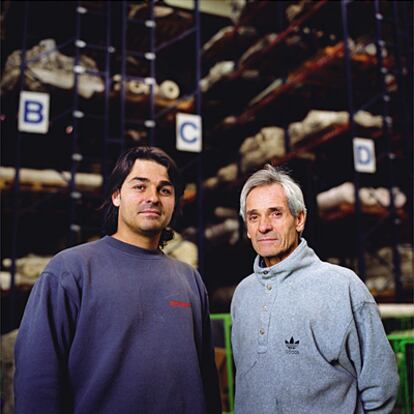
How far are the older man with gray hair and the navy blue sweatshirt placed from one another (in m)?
0.23

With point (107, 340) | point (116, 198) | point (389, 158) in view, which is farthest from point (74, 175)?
point (107, 340)

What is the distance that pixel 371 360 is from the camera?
1612 mm

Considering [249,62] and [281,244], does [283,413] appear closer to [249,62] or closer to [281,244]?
[281,244]

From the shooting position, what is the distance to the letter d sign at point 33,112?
18.8ft

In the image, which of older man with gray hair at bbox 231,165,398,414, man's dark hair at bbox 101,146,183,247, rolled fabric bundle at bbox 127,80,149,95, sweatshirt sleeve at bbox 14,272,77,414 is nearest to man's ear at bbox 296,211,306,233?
older man with gray hair at bbox 231,165,398,414

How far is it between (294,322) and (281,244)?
0.97ft

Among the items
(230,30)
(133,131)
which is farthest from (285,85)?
(133,131)

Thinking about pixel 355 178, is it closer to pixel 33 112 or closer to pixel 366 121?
pixel 366 121

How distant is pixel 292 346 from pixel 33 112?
196 inches

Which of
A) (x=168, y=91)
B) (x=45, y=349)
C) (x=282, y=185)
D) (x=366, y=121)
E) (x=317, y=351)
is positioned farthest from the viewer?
(x=168, y=91)

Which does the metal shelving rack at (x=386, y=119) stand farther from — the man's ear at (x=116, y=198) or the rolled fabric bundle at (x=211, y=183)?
the man's ear at (x=116, y=198)

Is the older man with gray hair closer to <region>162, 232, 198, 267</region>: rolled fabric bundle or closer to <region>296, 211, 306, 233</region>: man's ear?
<region>296, 211, 306, 233</region>: man's ear

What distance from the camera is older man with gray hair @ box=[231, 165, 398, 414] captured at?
1.61 meters

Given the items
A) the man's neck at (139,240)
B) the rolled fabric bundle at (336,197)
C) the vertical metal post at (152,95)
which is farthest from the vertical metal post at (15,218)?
the man's neck at (139,240)
